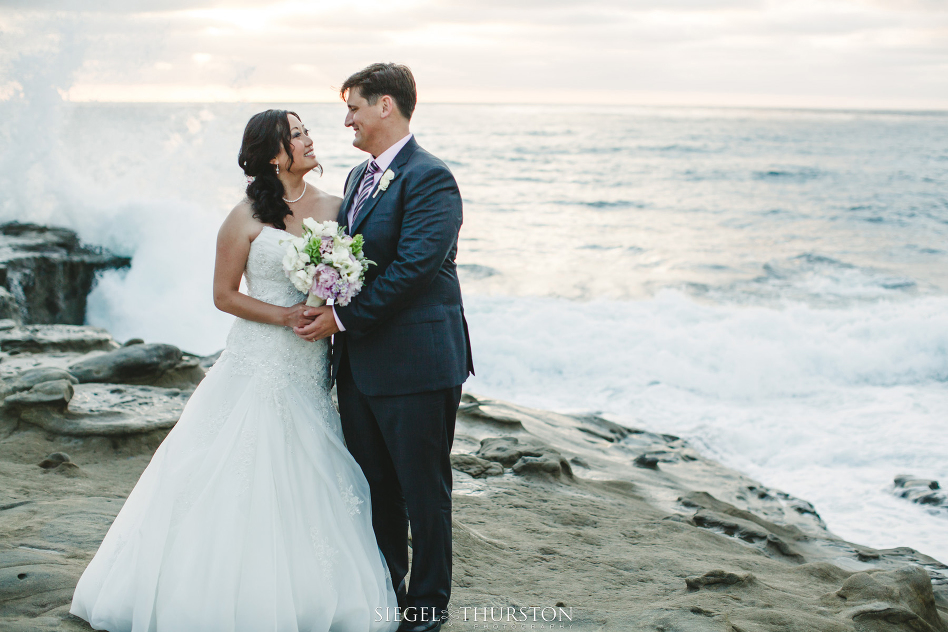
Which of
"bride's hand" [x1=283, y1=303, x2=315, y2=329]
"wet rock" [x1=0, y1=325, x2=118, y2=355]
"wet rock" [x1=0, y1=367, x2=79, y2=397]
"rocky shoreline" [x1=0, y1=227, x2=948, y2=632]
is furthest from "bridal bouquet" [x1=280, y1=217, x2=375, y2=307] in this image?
"wet rock" [x1=0, y1=325, x2=118, y2=355]

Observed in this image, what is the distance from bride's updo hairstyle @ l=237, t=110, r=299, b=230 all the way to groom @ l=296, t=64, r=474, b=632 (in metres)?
0.30

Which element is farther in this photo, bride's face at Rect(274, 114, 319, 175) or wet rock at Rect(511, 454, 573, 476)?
wet rock at Rect(511, 454, 573, 476)

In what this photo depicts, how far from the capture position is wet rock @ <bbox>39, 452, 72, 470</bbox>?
174 inches

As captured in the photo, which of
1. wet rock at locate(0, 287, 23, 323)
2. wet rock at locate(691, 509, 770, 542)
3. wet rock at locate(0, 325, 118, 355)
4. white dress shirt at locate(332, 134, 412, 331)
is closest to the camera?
white dress shirt at locate(332, 134, 412, 331)

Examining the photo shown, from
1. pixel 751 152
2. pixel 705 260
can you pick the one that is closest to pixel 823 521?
pixel 705 260

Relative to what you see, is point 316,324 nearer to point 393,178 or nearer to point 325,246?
point 325,246

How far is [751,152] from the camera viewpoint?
3925cm

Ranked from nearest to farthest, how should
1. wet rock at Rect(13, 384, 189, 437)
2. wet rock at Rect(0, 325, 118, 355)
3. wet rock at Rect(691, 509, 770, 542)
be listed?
wet rock at Rect(691, 509, 770, 542), wet rock at Rect(13, 384, 189, 437), wet rock at Rect(0, 325, 118, 355)

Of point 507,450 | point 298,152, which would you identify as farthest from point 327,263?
point 507,450

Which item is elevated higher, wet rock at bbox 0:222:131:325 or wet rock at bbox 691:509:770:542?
wet rock at bbox 0:222:131:325

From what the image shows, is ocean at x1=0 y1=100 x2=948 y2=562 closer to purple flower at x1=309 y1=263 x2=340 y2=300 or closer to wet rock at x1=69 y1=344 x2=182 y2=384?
wet rock at x1=69 y1=344 x2=182 y2=384

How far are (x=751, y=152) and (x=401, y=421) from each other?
134 feet

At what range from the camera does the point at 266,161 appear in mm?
2934

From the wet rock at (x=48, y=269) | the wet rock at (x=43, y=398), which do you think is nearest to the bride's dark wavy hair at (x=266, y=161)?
the wet rock at (x=43, y=398)
